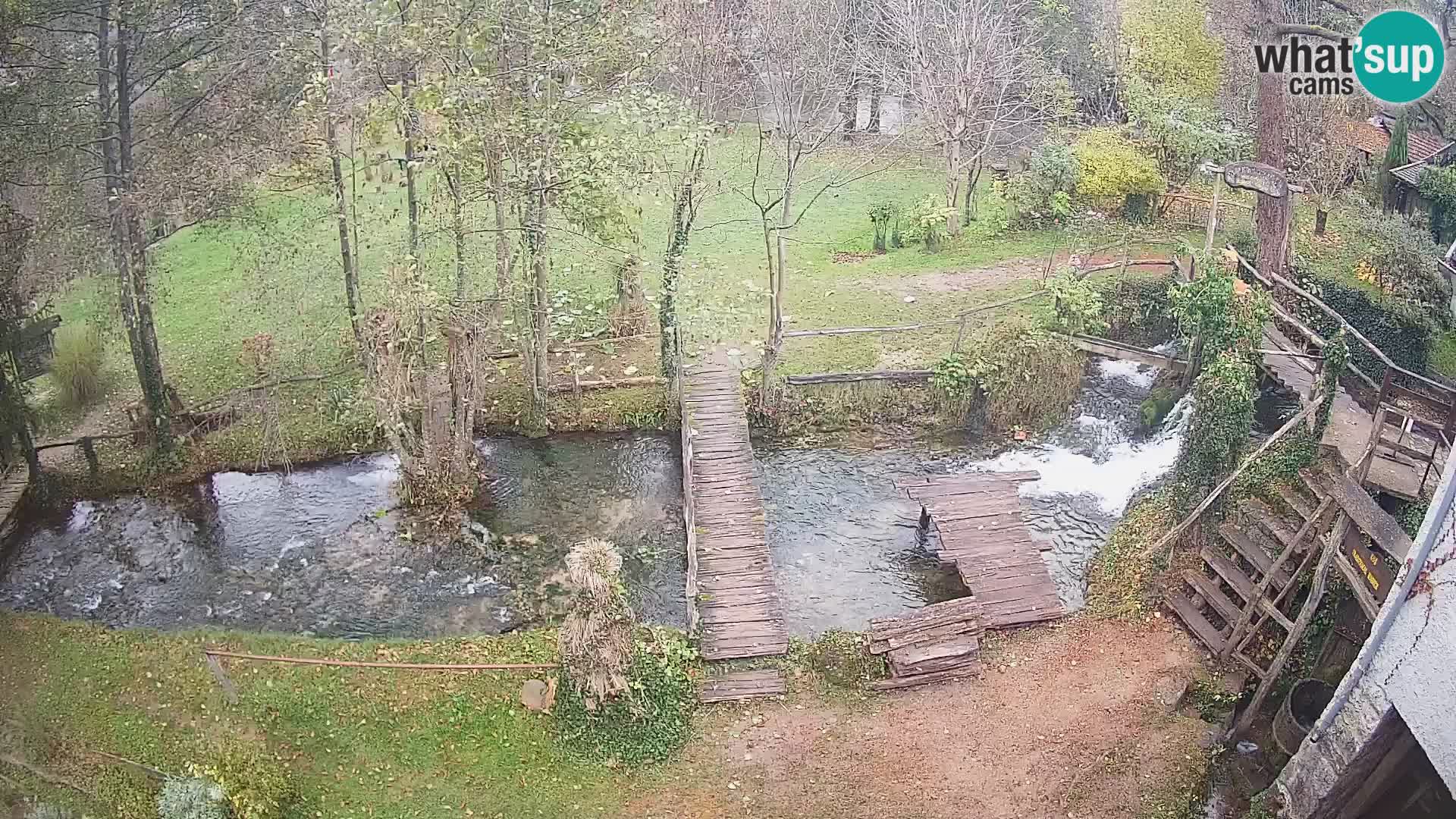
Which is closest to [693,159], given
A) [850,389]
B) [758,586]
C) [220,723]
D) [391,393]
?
[850,389]

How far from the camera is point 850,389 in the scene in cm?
2166

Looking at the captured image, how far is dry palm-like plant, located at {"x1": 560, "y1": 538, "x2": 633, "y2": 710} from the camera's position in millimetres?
13227

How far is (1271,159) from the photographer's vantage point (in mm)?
23219

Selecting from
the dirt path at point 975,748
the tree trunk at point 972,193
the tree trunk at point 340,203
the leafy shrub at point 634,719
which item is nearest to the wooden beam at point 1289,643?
the dirt path at point 975,748

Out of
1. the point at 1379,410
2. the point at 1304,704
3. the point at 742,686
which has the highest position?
the point at 1379,410

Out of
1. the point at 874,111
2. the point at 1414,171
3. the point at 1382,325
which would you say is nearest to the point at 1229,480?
the point at 1382,325

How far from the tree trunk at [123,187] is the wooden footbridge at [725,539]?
9.68 meters

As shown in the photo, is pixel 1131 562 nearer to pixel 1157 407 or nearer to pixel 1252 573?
pixel 1252 573

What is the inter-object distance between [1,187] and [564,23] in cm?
919

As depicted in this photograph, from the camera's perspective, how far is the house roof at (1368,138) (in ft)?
94.0

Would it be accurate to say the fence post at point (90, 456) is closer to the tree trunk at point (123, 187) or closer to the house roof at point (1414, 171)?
the tree trunk at point (123, 187)

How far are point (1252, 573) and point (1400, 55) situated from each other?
13384 millimetres

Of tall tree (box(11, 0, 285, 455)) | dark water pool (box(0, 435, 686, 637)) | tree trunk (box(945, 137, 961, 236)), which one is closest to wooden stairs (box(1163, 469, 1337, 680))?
dark water pool (box(0, 435, 686, 637))

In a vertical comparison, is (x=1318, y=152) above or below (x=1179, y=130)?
below
